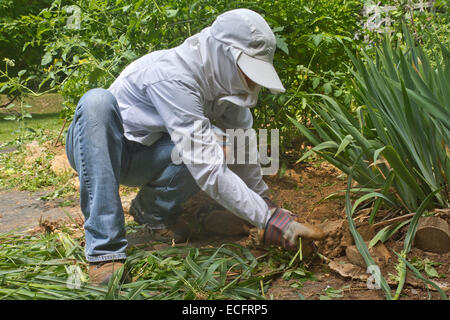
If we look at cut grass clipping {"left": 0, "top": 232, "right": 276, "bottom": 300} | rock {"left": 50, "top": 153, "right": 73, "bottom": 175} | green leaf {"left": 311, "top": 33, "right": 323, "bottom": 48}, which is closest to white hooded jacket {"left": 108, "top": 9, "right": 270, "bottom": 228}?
cut grass clipping {"left": 0, "top": 232, "right": 276, "bottom": 300}

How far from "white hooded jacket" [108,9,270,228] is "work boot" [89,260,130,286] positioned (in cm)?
47

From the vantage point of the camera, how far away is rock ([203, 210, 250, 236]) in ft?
8.08

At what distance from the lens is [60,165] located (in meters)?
4.45

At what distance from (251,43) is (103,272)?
1.10m

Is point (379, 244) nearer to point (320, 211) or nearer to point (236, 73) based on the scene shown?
point (320, 211)

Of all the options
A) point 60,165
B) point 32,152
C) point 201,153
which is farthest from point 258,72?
point 32,152

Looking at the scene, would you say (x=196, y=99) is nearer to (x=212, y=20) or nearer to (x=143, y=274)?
(x=143, y=274)

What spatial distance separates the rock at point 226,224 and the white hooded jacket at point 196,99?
16.8 inches

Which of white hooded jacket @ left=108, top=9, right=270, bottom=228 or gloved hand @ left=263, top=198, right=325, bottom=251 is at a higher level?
white hooded jacket @ left=108, top=9, right=270, bottom=228

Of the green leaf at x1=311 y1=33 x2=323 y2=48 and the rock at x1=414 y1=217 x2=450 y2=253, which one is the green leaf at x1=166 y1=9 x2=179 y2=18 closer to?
the green leaf at x1=311 y1=33 x2=323 y2=48

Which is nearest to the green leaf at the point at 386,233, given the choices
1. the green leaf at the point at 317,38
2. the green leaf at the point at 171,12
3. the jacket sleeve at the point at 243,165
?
the jacket sleeve at the point at 243,165

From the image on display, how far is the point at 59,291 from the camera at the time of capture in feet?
6.06
